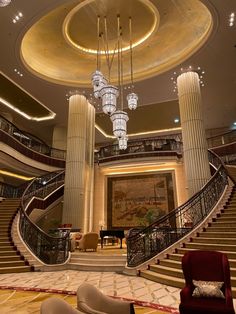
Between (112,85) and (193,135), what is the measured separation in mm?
4199

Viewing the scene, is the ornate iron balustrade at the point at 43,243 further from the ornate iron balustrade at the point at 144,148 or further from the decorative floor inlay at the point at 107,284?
the ornate iron balustrade at the point at 144,148

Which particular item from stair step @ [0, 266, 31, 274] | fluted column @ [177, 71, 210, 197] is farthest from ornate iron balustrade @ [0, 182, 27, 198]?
fluted column @ [177, 71, 210, 197]

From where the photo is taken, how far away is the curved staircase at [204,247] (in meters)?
5.65

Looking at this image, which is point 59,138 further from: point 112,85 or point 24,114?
point 112,85

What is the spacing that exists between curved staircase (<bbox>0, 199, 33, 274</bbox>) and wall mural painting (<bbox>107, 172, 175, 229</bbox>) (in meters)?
5.97

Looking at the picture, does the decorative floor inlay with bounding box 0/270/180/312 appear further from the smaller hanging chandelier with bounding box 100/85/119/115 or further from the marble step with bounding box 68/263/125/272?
the smaller hanging chandelier with bounding box 100/85/119/115

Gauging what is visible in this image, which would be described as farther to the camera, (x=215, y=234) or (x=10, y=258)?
(x=10, y=258)

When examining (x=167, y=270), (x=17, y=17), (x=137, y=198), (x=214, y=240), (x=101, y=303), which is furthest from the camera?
(x=137, y=198)

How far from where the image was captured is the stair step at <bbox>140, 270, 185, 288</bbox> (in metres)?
5.32

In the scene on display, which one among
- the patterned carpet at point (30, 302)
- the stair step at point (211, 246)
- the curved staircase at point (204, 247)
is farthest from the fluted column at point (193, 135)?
the patterned carpet at point (30, 302)

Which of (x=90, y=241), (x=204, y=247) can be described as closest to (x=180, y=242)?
(x=204, y=247)

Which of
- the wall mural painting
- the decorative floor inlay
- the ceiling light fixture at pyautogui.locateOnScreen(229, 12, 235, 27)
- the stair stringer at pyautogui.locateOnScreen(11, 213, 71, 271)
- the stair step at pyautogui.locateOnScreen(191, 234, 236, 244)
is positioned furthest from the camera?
the wall mural painting

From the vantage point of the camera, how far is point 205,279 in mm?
3570

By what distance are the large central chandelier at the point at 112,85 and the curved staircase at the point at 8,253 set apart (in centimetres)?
494
